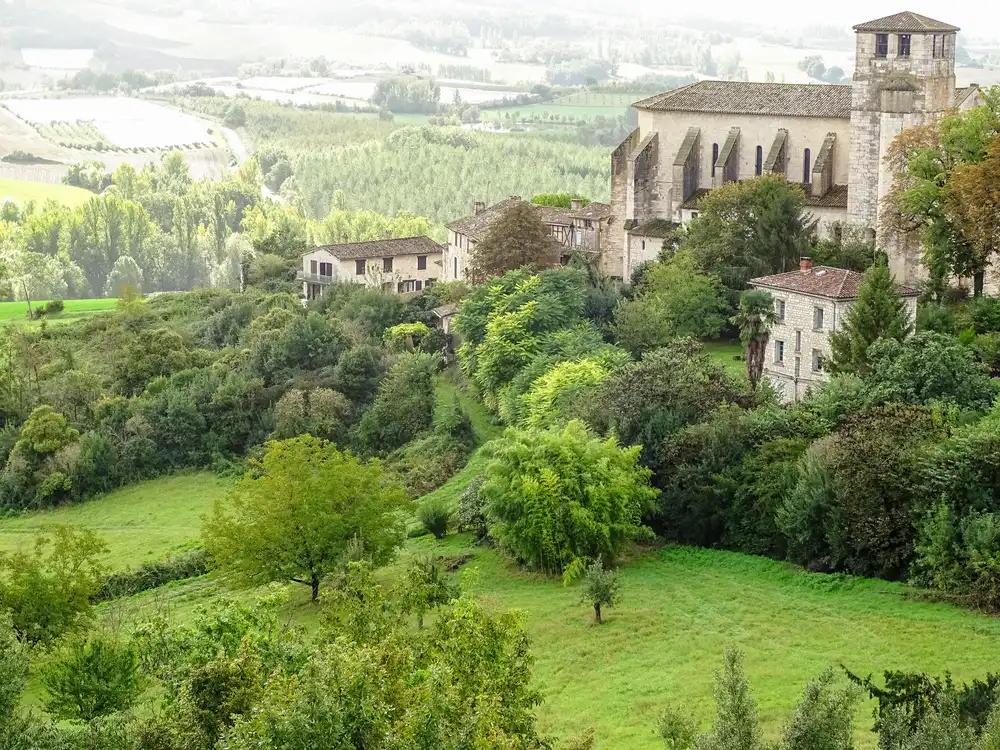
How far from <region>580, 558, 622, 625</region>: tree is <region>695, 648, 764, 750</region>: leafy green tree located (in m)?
12.4

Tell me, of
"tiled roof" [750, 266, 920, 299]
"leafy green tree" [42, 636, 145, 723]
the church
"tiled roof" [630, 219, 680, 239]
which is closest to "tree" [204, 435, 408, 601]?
"leafy green tree" [42, 636, 145, 723]

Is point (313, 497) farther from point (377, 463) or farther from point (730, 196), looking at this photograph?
point (730, 196)

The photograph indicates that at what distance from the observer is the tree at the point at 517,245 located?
66.1 meters

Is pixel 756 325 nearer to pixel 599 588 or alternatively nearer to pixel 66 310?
pixel 599 588

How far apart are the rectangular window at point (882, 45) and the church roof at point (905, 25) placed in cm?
29

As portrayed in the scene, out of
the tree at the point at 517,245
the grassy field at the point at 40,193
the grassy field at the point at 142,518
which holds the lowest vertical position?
the grassy field at the point at 142,518

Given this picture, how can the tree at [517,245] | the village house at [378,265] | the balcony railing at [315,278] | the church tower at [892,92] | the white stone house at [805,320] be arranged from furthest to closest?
the balcony railing at [315,278], the village house at [378,265], the tree at [517,245], the church tower at [892,92], the white stone house at [805,320]

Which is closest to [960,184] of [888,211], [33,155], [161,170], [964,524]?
[888,211]

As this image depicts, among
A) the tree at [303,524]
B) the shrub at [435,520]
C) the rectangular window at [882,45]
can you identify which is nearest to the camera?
the tree at [303,524]

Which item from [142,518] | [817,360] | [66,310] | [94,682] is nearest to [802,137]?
[817,360]

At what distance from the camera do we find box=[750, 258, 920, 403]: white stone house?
154 feet

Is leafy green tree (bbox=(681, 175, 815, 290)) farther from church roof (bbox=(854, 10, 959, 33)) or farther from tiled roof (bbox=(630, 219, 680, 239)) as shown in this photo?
church roof (bbox=(854, 10, 959, 33))

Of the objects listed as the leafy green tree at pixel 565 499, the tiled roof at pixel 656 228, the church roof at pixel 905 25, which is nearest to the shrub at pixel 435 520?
the leafy green tree at pixel 565 499

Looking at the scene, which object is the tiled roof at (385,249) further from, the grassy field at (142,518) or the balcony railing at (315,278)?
the grassy field at (142,518)
